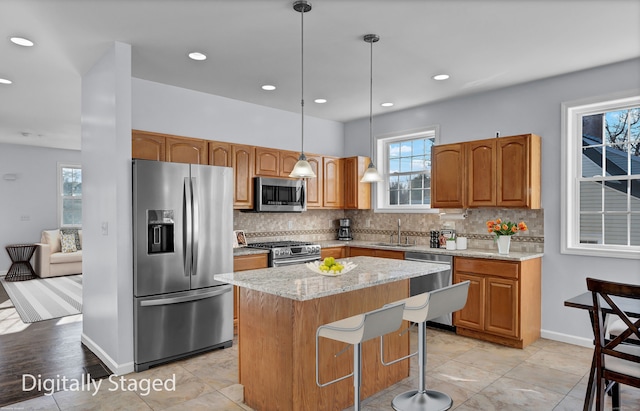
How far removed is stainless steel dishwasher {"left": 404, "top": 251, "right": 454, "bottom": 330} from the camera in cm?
456

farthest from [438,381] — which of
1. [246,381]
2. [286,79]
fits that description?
[286,79]

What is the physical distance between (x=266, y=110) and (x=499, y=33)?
123 inches

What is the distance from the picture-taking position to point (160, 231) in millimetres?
3613


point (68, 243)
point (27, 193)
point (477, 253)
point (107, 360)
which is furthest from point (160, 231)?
point (27, 193)

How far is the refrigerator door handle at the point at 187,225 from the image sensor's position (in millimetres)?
3730

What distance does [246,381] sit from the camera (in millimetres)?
2848

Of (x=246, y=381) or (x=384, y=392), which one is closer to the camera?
(x=246, y=381)

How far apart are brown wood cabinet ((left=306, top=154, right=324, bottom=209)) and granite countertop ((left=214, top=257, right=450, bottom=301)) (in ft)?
7.92

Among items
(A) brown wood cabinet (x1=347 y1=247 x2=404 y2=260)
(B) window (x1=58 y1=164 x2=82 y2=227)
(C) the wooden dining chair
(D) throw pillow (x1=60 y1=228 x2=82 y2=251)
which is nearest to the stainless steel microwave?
(A) brown wood cabinet (x1=347 y1=247 x2=404 y2=260)

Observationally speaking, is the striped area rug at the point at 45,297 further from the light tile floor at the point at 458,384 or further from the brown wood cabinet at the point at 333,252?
the brown wood cabinet at the point at 333,252

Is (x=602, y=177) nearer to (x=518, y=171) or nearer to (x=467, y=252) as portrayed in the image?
(x=518, y=171)

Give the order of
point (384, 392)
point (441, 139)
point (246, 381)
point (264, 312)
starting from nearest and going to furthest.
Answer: point (264, 312) < point (246, 381) < point (384, 392) < point (441, 139)

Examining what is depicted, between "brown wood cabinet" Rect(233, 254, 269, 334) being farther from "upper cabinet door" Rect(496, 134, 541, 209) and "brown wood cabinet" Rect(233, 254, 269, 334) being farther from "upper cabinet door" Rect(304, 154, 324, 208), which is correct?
"upper cabinet door" Rect(496, 134, 541, 209)

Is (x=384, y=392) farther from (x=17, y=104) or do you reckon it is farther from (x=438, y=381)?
(x=17, y=104)
